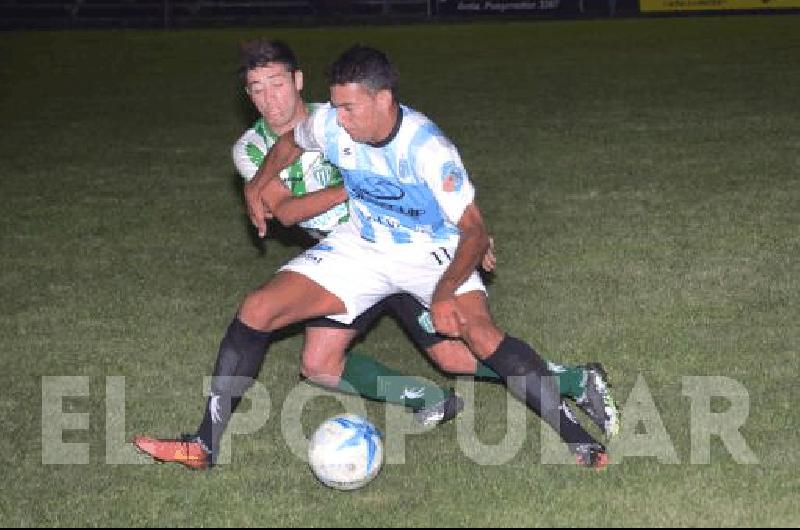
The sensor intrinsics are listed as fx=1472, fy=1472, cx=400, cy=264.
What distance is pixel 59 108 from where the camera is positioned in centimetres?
1811

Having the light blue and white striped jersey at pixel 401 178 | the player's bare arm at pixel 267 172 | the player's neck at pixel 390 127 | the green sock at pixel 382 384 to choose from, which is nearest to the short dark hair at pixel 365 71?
the player's neck at pixel 390 127

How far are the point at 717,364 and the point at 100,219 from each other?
5651 millimetres

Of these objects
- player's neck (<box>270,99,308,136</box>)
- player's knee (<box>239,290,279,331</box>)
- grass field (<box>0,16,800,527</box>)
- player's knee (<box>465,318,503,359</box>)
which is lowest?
grass field (<box>0,16,800,527</box>)

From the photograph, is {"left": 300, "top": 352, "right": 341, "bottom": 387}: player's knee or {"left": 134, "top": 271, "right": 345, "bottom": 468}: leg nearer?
{"left": 134, "top": 271, "right": 345, "bottom": 468}: leg

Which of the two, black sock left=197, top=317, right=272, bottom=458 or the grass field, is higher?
black sock left=197, top=317, right=272, bottom=458

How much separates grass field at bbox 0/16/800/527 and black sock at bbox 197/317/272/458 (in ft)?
0.70

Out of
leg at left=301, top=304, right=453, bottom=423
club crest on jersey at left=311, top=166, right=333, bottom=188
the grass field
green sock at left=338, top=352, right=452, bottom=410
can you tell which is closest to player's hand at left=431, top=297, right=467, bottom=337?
the grass field

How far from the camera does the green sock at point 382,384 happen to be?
7.11 metres

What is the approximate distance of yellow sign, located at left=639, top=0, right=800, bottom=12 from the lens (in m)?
30.5

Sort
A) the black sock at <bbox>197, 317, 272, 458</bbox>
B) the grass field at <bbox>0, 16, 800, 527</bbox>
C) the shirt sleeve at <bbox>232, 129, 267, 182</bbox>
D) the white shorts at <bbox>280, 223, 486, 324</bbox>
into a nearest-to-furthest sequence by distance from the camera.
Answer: the grass field at <bbox>0, 16, 800, 527</bbox> → the black sock at <bbox>197, 317, 272, 458</bbox> → the white shorts at <bbox>280, 223, 486, 324</bbox> → the shirt sleeve at <bbox>232, 129, 267, 182</bbox>

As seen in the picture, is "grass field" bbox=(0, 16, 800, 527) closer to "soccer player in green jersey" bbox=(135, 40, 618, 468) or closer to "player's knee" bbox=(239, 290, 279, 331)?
"soccer player in green jersey" bbox=(135, 40, 618, 468)

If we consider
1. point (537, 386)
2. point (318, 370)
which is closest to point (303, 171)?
point (318, 370)

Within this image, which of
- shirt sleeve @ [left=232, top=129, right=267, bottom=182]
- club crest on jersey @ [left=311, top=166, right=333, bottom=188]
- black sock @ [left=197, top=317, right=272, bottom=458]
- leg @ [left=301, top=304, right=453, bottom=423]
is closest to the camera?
black sock @ [left=197, top=317, right=272, bottom=458]

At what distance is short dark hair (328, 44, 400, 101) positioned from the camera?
610cm
